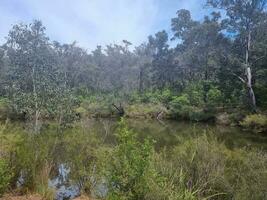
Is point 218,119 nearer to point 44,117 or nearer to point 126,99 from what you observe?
point 126,99

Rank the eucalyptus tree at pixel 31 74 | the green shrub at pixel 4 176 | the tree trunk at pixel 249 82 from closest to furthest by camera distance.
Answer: the green shrub at pixel 4 176
the eucalyptus tree at pixel 31 74
the tree trunk at pixel 249 82

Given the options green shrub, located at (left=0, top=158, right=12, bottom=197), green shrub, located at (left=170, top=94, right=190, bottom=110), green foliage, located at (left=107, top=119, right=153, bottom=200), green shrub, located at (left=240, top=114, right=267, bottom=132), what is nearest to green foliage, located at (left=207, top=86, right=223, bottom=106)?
green shrub, located at (left=170, top=94, right=190, bottom=110)

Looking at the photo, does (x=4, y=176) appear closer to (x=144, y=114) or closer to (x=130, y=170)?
(x=130, y=170)

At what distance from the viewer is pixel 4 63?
174 feet

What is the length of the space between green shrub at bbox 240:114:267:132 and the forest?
8 centimetres

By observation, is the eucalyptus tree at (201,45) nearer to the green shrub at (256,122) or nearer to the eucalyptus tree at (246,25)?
the eucalyptus tree at (246,25)

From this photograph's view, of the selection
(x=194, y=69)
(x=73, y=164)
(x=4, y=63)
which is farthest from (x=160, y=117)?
(x=73, y=164)

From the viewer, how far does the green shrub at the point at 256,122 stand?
2518 cm

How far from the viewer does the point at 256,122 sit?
85.1 ft

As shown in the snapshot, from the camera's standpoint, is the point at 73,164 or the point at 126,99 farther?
the point at 126,99

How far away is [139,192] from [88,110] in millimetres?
35808

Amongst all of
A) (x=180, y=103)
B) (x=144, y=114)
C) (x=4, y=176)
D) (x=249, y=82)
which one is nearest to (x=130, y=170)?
(x=4, y=176)

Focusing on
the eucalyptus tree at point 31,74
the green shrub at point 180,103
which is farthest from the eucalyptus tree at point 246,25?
the eucalyptus tree at point 31,74

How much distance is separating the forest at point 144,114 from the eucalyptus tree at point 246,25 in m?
0.10
